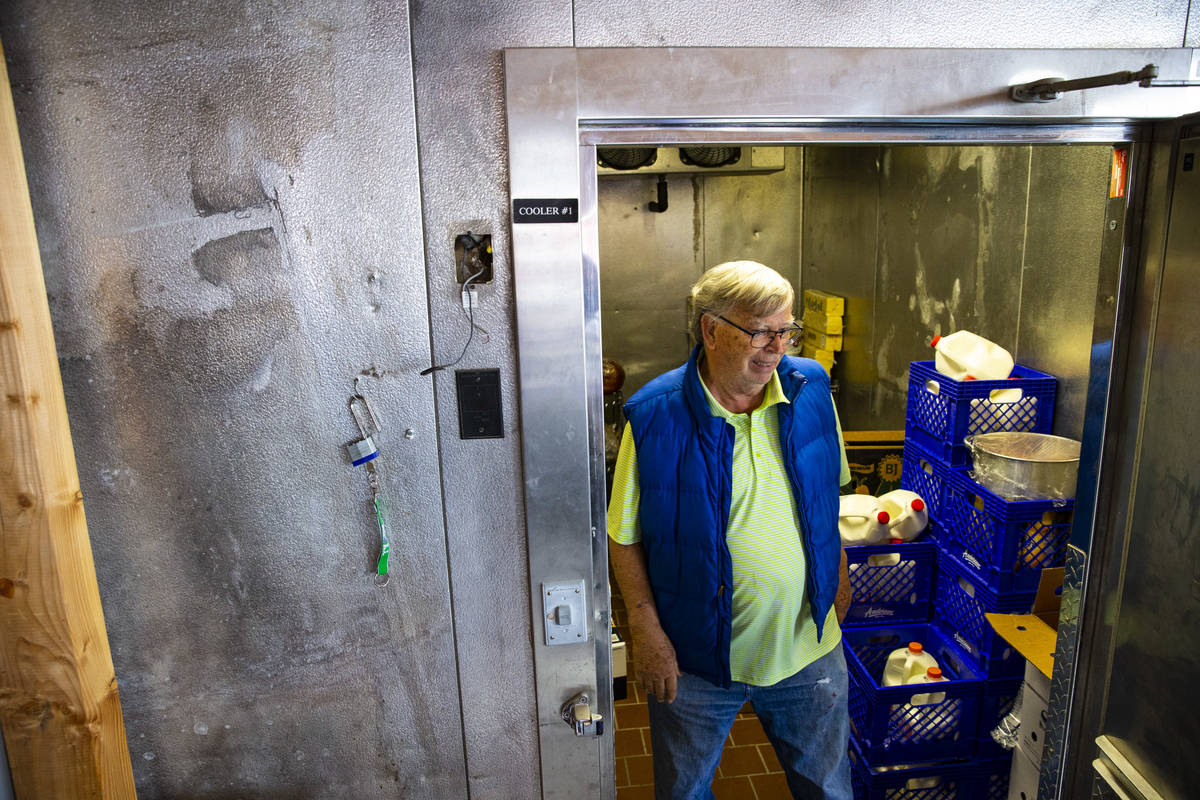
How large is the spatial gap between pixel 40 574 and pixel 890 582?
113 inches

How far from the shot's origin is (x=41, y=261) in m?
1.68

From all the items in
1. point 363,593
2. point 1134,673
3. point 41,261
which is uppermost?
point 41,261

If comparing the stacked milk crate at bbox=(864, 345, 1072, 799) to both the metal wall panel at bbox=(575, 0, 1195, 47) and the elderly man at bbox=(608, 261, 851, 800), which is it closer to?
the elderly man at bbox=(608, 261, 851, 800)

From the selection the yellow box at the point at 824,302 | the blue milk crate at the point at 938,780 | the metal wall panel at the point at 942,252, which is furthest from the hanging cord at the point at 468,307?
the yellow box at the point at 824,302

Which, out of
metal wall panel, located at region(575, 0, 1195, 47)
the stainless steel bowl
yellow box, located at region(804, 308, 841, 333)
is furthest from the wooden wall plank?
Answer: yellow box, located at region(804, 308, 841, 333)

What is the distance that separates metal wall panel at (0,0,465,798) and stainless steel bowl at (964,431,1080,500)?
79.7 inches

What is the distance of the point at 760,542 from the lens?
216cm

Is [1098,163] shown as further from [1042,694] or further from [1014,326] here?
[1042,694]

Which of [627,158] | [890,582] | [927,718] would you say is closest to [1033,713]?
[927,718]

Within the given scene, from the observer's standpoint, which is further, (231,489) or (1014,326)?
(1014,326)

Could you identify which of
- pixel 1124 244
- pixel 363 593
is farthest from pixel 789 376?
pixel 363 593

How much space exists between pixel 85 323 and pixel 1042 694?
2.84 meters

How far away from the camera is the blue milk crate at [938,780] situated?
2957 millimetres

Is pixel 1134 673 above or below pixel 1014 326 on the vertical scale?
below
